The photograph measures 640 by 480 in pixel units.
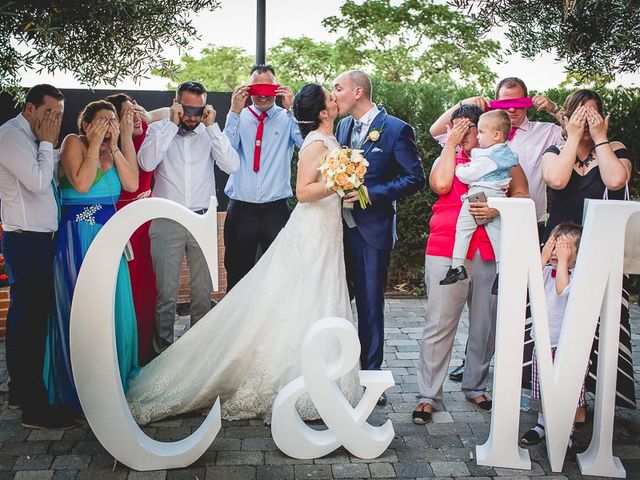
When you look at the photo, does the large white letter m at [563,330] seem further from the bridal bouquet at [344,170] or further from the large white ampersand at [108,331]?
the large white ampersand at [108,331]

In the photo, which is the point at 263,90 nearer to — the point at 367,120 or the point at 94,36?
the point at 367,120

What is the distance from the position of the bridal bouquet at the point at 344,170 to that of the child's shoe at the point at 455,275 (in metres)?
0.86

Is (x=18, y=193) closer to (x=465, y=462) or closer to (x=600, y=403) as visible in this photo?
(x=465, y=462)

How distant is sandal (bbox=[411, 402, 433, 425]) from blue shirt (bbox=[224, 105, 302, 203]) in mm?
2168

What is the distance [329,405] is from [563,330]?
136 cm

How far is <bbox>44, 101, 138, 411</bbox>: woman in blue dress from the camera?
436 cm

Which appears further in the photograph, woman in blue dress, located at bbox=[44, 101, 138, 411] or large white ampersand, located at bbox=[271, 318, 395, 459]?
woman in blue dress, located at bbox=[44, 101, 138, 411]

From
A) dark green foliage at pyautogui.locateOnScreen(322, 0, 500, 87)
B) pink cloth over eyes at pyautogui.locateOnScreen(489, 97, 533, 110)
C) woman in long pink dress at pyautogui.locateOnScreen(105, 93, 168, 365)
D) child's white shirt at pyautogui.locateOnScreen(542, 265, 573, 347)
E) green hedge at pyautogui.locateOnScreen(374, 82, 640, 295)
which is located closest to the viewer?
child's white shirt at pyautogui.locateOnScreen(542, 265, 573, 347)

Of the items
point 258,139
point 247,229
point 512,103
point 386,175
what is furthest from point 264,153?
point 512,103

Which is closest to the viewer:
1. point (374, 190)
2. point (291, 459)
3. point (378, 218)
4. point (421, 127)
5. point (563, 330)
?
point (563, 330)

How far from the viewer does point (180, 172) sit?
5.29 metres

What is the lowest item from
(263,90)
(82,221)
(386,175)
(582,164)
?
(82,221)

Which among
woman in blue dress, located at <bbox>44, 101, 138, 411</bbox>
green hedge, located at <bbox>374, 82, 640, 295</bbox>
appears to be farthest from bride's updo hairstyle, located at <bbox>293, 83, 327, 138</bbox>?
green hedge, located at <bbox>374, 82, 640, 295</bbox>

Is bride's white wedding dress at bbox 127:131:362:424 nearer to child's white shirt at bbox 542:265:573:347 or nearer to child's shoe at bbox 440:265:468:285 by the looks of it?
child's shoe at bbox 440:265:468:285
